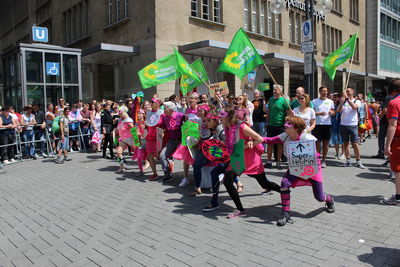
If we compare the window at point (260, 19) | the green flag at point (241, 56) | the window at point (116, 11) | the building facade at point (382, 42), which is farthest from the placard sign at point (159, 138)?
the building facade at point (382, 42)

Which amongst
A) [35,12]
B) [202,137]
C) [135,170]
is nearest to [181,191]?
[202,137]

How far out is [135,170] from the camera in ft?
29.8

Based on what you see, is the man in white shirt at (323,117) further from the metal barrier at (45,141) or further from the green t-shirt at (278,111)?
the metal barrier at (45,141)

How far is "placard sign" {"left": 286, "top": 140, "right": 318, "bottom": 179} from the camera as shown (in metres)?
4.84

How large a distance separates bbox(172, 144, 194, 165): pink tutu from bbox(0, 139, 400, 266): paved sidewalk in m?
0.59

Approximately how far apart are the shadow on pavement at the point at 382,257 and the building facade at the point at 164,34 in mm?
8971

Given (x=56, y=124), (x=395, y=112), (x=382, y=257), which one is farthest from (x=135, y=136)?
(x=382, y=257)

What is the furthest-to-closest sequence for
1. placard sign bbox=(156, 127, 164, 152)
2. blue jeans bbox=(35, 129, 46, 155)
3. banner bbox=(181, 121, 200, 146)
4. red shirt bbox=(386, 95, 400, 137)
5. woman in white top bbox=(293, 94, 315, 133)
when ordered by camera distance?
blue jeans bbox=(35, 129, 46, 155), placard sign bbox=(156, 127, 164, 152), woman in white top bbox=(293, 94, 315, 133), banner bbox=(181, 121, 200, 146), red shirt bbox=(386, 95, 400, 137)

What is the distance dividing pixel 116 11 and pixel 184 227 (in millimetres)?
17573

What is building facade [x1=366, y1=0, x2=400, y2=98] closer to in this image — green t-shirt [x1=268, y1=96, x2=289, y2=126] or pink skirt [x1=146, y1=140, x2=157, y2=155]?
green t-shirt [x1=268, y1=96, x2=289, y2=126]

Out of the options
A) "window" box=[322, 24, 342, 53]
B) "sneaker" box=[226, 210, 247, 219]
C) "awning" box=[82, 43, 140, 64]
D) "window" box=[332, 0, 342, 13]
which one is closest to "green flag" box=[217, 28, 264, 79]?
"sneaker" box=[226, 210, 247, 219]

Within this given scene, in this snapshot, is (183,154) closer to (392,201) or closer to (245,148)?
(245,148)

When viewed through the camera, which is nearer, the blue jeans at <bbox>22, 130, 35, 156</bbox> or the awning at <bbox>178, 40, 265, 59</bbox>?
the blue jeans at <bbox>22, 130, 35, 156</bbox>

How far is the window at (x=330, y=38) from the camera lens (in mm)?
30422
